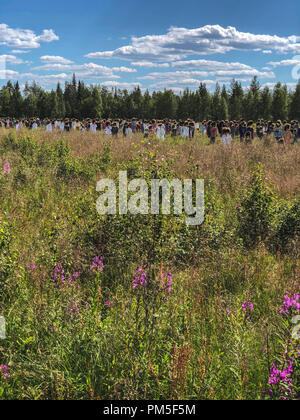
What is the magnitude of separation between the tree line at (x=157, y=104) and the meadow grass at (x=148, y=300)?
1720 inches

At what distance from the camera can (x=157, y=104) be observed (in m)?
59.4

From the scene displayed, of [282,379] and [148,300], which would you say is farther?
[148,300]

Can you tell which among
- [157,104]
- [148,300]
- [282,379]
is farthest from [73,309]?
[157,104]

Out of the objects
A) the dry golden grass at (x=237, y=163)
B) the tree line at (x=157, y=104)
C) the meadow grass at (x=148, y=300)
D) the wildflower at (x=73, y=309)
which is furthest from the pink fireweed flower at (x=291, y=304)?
the tree line at (x=157, y=104)

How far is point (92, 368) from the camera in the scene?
2611 mm

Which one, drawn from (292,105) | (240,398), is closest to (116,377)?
(240,398)

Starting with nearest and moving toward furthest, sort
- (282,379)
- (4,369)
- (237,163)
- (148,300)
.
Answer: (282,379) < (4,369) < (148,300) < (237,163)

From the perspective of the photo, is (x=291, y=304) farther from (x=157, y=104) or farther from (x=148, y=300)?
(x=157, y=104)

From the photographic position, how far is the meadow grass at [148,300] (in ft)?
8.34

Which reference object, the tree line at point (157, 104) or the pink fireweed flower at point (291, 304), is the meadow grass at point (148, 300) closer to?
the pink fireweed flower at point (291, 304)

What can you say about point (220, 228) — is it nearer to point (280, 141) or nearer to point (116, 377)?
point (116, 377)

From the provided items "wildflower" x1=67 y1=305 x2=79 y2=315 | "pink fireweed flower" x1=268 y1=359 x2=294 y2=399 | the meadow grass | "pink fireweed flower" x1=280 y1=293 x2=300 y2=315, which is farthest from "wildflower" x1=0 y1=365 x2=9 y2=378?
"pink fireweed flower" x1=280 y1=293 x2=300 y2=315

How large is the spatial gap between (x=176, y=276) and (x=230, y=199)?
12.0 ft

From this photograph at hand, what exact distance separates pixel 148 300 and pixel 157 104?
59.4 m
